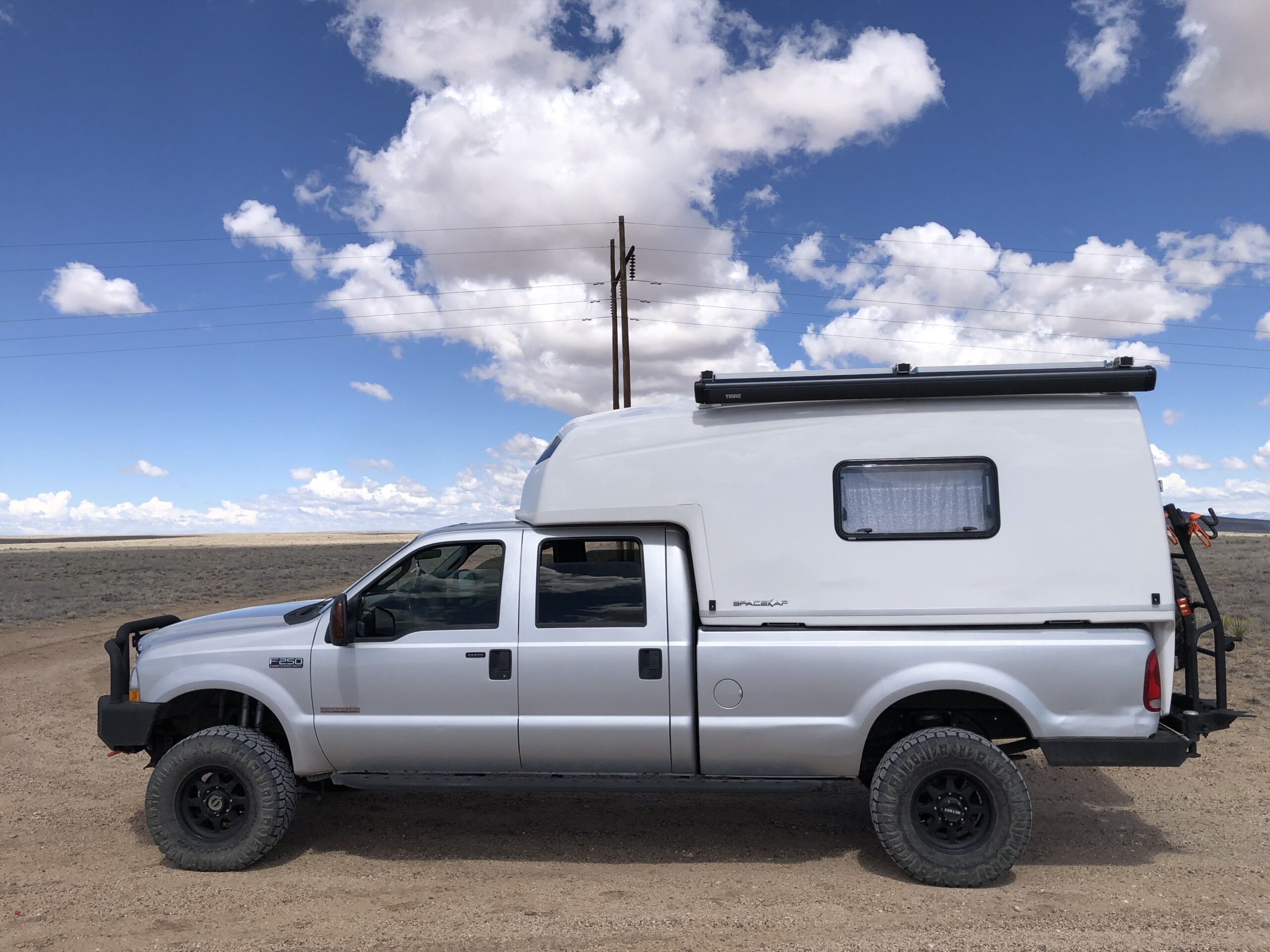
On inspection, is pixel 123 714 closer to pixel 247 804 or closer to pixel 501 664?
pixel 247 804

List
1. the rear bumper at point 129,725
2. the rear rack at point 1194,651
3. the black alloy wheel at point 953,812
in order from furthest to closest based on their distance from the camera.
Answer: the rear bumper at point 129,725, the rear rack at point 1194,651, the black alloy wheel at point 953,812

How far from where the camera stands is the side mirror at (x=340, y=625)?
546cm

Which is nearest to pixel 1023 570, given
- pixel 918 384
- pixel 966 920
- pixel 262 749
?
pixel 918 384

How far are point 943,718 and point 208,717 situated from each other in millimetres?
4704

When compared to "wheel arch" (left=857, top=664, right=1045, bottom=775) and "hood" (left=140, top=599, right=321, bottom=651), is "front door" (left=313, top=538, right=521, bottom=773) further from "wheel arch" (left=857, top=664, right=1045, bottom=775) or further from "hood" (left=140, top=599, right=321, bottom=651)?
"wheel arch" (left=857, top=664, right=1045, bottom=775)

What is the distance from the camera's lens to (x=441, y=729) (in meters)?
5.47

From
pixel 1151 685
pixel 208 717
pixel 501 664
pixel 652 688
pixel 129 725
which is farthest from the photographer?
pixel 208 717

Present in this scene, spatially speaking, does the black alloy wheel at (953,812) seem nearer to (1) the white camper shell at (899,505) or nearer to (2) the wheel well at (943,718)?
(2) the wheel well at (943,718)

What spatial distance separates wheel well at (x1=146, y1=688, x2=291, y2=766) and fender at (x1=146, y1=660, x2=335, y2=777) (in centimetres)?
14

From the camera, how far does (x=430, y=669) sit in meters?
5.47

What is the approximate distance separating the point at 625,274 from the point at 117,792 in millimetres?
19030

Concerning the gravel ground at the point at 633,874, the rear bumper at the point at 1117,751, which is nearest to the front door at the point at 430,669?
the gravel ground at the point at 633,874

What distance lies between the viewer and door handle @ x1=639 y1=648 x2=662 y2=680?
5.32m

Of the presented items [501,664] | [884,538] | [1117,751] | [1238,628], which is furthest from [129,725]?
[1238,628]
